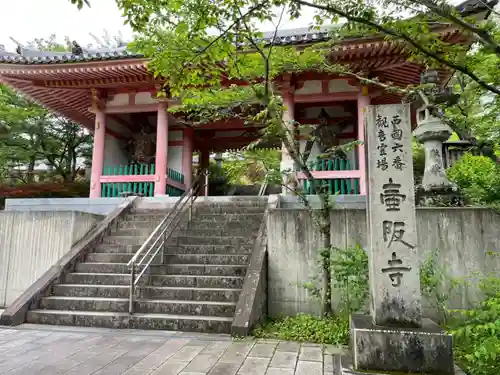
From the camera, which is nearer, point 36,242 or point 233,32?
point 233,32

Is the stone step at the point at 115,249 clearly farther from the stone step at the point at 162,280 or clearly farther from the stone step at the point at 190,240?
the stone step at the point at 162,280

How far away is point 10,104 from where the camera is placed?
44.8 feet

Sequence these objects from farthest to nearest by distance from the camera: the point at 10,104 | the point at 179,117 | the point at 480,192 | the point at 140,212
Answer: the point at 10,104 → the point at 179,117 → the point at 140,212 → the point at 480,192

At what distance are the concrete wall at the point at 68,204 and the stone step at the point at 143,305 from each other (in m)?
3.52

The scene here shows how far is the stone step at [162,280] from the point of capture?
5.54 metres

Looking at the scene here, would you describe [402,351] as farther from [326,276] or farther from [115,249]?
[115,249]

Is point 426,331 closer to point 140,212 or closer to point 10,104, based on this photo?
point 140,212

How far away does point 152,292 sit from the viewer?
552cm

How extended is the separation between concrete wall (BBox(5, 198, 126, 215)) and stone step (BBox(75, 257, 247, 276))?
2.75m

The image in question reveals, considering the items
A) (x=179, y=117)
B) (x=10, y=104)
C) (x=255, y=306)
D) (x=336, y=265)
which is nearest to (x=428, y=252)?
(x=336, y=265)

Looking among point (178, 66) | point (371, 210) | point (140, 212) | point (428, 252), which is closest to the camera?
point (371, 210)

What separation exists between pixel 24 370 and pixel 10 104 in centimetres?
1364

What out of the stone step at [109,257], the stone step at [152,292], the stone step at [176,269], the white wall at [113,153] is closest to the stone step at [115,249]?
the stone step at [109,257]

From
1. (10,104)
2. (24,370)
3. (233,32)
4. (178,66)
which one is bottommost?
(24,370)
